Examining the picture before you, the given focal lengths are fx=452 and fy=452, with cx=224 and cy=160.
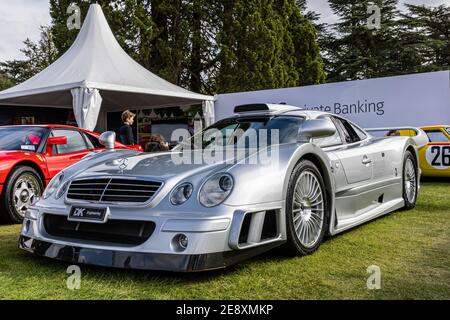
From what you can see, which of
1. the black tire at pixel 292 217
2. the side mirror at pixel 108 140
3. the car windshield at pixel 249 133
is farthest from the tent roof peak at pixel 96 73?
the black tire at pixel 292 217

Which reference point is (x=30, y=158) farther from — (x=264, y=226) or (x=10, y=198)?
(x=264, y=226)

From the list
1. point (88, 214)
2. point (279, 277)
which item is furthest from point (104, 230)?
point (279, 277)

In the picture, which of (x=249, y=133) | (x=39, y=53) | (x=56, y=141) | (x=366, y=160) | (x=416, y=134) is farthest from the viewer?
(x=39, y=53)

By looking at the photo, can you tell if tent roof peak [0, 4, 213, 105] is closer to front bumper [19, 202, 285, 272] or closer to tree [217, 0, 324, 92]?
tree [217, 0, 324, 92]

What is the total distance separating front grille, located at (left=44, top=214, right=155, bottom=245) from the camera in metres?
2.86

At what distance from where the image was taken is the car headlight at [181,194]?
2.86 metres

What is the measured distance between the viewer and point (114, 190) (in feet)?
9.93

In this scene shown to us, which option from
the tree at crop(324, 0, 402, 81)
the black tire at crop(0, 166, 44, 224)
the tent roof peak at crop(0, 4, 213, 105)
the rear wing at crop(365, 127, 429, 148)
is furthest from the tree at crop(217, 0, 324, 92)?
the black tire at crop(0, 166, 44, 224)

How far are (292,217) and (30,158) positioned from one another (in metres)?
3.71

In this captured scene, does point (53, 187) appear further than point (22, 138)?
No

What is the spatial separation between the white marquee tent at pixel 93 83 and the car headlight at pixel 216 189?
828 centimetres

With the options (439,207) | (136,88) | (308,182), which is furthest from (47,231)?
(136,88)

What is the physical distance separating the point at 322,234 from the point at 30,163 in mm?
3767

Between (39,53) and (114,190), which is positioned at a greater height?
(39,53)
